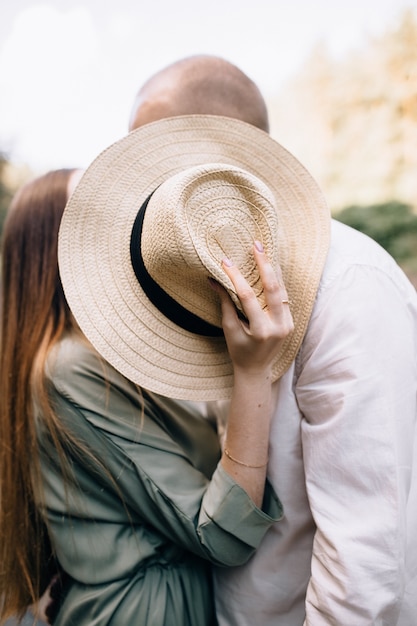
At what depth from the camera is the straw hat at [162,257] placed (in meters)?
1.28

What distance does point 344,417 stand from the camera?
115cm

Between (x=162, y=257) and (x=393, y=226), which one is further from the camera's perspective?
(x=393, y=226)

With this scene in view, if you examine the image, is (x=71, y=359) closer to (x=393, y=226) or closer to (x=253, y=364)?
(x=253, y=364)

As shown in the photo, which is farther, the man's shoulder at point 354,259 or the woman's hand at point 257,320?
the man's shoulder at point 354,259

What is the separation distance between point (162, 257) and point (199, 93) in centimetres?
60

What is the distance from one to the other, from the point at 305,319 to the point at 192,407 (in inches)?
27.0

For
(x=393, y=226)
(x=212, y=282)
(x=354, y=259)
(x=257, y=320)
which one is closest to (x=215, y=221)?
(x=212, y=282)

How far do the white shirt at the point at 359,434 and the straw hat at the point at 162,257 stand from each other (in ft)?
0.25

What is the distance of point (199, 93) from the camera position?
150 cm

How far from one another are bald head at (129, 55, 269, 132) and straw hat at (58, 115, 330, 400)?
150 mm

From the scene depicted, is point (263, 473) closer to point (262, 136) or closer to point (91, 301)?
point (91, 301)

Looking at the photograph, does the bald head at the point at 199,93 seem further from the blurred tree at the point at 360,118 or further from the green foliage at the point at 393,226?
the blurred tree at the point at 360,118

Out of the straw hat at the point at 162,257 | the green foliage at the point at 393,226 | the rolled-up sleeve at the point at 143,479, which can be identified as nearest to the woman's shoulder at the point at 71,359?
the rolled-up sleeve at the point at 143,479

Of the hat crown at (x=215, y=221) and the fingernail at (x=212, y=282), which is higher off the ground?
the hat crown at (x=215, y=221)
